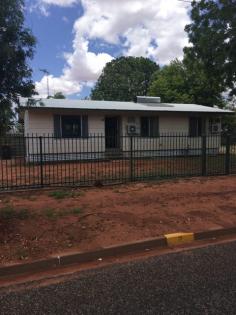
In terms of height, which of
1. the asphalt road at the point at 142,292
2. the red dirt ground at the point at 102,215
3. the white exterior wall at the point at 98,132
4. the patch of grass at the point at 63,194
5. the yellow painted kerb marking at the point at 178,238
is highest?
the white exterior wall at the point at 98,132

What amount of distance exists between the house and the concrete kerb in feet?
33.4

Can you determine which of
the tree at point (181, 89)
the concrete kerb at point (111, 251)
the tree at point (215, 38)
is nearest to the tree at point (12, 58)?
the concrete kerb at point (111, 251)

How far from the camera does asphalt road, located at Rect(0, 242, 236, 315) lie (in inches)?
143

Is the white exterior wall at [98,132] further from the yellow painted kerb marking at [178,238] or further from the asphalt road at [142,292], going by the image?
the asphalt road at [142,292]

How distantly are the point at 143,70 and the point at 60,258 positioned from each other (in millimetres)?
55225

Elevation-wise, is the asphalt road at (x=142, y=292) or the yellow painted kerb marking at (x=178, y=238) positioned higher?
the yellow painted kerb marking at (x=178, y=238)

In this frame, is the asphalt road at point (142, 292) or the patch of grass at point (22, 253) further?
the patch of grass at point (22, 253)

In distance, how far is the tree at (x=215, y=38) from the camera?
14422 mm

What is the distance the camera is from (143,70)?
57.6m

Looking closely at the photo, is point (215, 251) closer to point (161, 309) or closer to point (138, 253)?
point (138, 253)

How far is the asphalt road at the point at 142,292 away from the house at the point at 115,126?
11.6 meters

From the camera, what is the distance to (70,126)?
18.0 meters

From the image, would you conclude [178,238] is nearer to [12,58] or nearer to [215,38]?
[12,58]

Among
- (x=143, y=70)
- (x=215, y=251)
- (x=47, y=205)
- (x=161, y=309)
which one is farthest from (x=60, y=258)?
(x=143, y=70)
